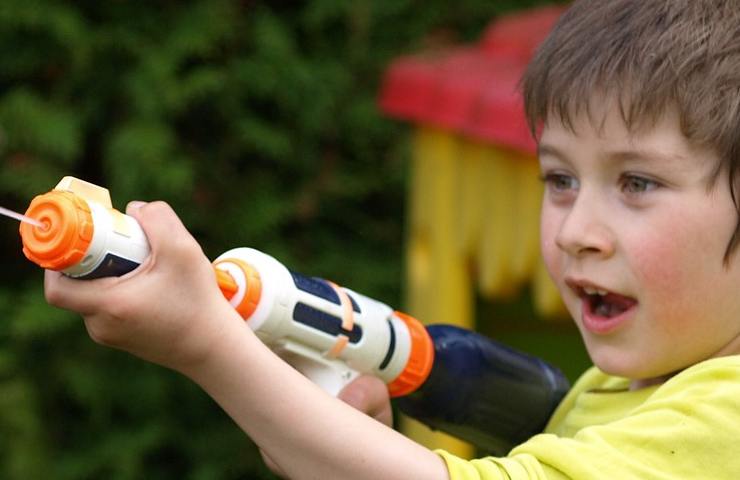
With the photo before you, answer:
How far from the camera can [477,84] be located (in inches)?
91.0

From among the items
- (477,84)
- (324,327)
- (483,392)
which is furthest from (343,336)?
(477,84)

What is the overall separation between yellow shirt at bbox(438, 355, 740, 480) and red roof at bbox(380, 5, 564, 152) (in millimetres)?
991

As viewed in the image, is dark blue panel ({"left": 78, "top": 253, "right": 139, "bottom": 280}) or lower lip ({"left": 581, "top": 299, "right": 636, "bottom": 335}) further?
lower lip ({"left": 581, "top": 299, "right": 636, "bottom": 335})

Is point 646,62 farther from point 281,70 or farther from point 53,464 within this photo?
point 53,464

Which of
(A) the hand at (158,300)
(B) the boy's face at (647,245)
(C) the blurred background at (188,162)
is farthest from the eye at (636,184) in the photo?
(C) the blurred background at (188,162)

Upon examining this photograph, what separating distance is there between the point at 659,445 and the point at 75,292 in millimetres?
466

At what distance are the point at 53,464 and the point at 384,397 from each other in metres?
1.48

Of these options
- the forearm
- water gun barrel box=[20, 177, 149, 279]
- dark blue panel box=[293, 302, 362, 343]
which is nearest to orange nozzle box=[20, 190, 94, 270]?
water gun barrel box=[20, 177, 149, 279]

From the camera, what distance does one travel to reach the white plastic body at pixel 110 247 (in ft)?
3.07

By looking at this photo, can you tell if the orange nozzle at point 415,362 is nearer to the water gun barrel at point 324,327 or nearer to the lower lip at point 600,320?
the water gun barrel at point 324,327

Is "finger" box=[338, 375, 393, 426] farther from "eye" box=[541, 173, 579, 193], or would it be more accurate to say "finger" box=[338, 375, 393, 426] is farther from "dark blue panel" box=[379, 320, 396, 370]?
"eye" box=[541, 173, 579, 193]

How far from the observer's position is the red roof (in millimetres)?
2184

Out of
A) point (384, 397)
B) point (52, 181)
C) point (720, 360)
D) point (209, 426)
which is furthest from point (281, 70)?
point (720, 360)

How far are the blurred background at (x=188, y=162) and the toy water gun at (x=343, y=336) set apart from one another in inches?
46.1
